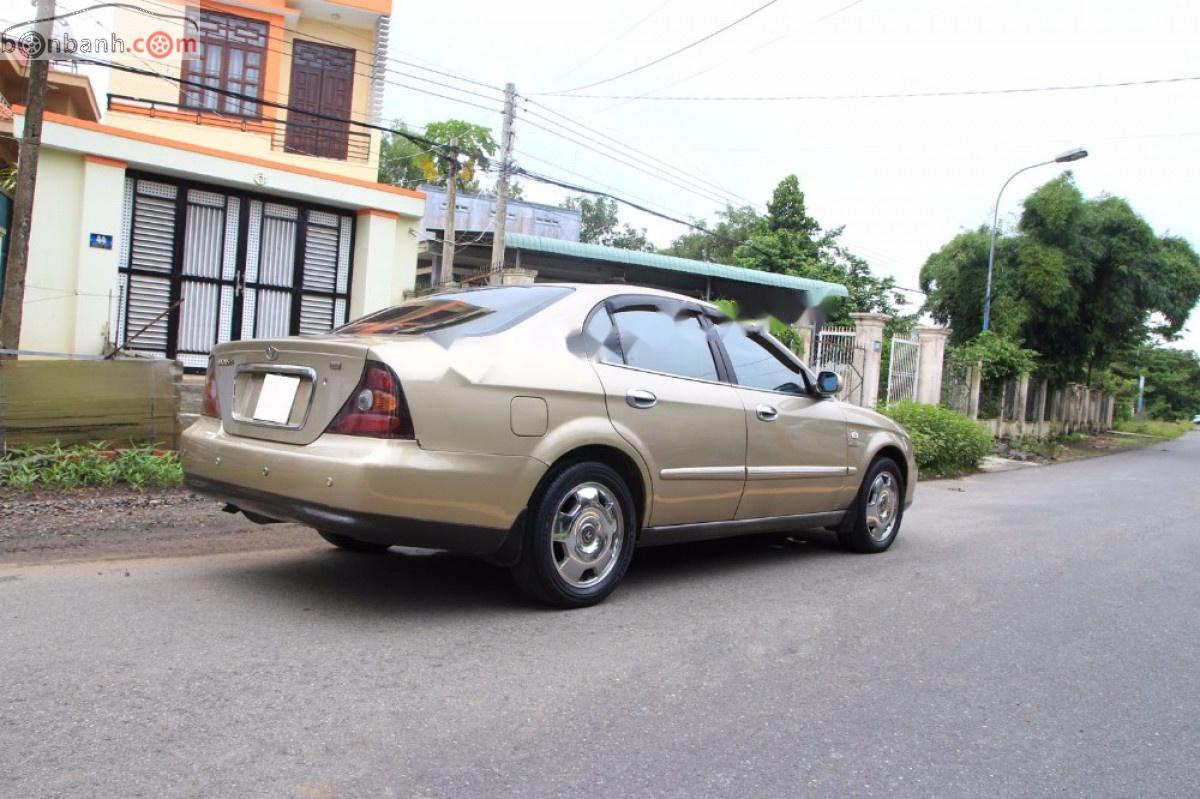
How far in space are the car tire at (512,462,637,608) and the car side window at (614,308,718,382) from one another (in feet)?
2.29

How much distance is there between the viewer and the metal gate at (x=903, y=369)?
18.2m

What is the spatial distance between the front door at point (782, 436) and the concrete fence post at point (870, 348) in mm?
11496

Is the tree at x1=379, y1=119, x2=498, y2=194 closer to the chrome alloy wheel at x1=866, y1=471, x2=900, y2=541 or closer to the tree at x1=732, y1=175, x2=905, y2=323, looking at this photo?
the tree at x1=732, y1=175, x2=905, y2=323

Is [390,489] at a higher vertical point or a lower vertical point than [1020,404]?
lower

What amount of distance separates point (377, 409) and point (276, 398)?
63cm

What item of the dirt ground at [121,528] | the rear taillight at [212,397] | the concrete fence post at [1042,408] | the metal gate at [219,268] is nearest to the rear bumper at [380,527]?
the rear taillight at [212,397]

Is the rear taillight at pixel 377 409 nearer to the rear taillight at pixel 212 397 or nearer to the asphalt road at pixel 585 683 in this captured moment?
the asphalt road at pixel 585 683

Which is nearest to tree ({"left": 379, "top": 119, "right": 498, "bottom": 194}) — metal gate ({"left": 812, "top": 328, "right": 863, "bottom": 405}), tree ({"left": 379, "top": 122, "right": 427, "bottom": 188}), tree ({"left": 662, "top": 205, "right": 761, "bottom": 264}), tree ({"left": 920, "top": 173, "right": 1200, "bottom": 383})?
tree ({"left": 379, "top": 122, "right": 427, "bottom": 188})

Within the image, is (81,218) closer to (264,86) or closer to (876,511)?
(264,86)

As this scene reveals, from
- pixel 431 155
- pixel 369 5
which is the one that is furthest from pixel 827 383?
pixel 431 155

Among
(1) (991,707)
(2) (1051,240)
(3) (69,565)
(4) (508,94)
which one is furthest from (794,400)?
(2) (1051,240)

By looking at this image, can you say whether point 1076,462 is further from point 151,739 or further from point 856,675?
point 151,739

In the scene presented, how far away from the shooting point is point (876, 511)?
6.34m

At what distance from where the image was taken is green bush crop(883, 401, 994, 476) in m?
13.7
